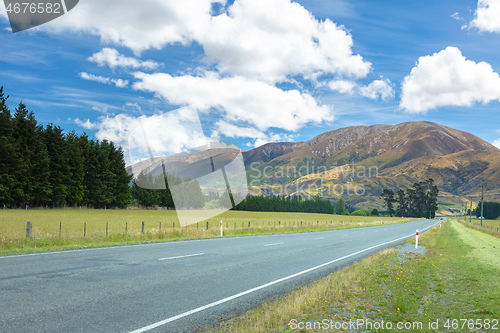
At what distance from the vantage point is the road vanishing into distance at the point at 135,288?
5484mm

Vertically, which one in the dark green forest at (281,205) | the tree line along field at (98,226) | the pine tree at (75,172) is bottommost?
the dark green forest at (281,205)

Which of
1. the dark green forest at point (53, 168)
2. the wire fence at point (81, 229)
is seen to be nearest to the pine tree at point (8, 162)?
the dark green forest at point (53, 168)

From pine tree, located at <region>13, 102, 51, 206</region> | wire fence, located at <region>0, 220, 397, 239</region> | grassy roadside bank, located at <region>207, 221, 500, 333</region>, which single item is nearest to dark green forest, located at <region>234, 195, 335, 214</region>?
pine tree, located at <region>13, 102, 51, 206</region>

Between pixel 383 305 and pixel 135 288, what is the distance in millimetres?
5724

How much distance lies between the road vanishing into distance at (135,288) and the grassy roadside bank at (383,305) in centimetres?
83

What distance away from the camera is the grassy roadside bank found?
19.0ft

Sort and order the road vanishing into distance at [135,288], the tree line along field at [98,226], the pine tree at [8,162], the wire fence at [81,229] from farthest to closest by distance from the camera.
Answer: the pine tree at [8,162]
the tree line along field at [98,226]
the wire fence at [81,229]
the road vanishing into distance at [135,288]

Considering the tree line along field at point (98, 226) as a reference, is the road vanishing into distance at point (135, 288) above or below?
above

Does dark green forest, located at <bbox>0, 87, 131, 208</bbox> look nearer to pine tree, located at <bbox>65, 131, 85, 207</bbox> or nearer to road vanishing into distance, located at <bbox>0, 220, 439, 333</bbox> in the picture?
pine tree, located at <bbox>65, 131, 85, 207</bbox>

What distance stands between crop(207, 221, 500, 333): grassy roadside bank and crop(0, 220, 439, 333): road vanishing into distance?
83 centimetres

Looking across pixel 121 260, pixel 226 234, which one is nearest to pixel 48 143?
pixel 226 234

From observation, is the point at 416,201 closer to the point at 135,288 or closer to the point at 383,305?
the point at 383,305

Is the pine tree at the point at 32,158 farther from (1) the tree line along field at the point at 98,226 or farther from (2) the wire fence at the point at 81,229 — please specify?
(2) the wire fence at the point at 81,229

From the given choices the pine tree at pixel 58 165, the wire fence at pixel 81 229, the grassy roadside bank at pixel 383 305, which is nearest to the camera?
the grassy roadside bank at pixel 383 305
